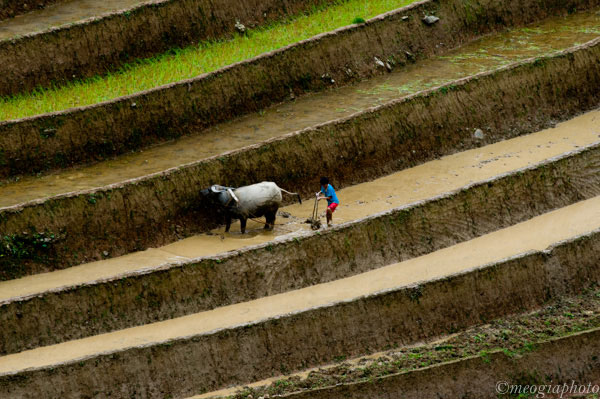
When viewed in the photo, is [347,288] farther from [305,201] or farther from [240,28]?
[240,28]

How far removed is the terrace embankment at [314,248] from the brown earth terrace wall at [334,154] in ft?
1.06

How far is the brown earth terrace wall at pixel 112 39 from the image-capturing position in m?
17.3

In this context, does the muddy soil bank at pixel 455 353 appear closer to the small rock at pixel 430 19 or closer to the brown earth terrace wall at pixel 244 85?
the brown earth terrace wall at pixel 244 85

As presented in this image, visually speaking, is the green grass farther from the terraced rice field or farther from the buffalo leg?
the buffalo leg

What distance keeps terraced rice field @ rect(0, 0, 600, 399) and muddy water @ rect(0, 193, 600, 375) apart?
0.14 feet

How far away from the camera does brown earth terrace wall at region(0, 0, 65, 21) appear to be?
18828 millimetres

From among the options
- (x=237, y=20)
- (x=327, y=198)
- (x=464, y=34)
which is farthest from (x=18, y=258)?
(x=464, y=34)

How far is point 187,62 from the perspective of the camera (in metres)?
17.7

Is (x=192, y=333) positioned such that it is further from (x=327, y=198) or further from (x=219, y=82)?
(x=219, y=82)

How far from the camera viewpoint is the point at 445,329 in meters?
13.2

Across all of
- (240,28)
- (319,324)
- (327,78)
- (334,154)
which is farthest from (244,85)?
(319,324)

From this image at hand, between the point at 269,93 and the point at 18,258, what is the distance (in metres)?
5.27

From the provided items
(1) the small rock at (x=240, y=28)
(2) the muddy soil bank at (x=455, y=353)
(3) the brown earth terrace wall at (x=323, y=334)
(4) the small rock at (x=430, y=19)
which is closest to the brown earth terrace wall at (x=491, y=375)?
(2) the muddy soil bank at (x=455, y=353)

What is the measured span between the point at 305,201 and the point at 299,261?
2.00 meters
